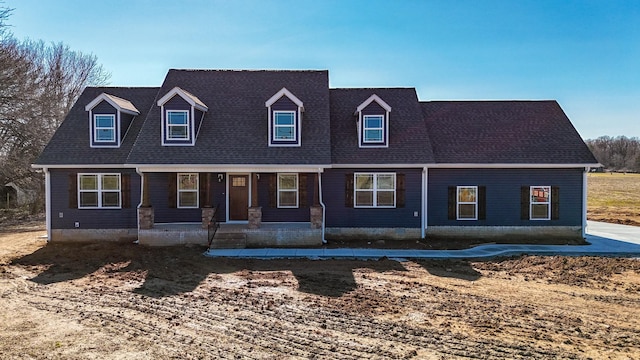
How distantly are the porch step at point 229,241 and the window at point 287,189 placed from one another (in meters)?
2.39

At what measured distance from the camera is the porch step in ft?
52.9

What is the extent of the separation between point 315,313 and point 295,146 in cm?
967

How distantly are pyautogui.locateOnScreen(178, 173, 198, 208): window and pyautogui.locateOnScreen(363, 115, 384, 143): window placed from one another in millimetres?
7420

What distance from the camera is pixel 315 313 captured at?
8.88m

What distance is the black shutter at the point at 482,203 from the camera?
1806cm

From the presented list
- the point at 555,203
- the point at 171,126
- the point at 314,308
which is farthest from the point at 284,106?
the point at 555,203

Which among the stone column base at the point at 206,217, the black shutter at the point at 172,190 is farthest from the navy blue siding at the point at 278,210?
the black shutter at the point at 172,190

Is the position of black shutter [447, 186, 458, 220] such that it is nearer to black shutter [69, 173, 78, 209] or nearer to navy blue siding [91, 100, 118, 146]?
navy blue siding [91, 100, 118, 146]

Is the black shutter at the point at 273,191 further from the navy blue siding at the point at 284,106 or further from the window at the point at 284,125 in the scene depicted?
the window at the point at 284,125

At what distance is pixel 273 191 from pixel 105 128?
753 cm

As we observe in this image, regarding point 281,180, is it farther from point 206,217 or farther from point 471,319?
point 471,319

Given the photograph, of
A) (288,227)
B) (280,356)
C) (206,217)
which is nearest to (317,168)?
(288,227)

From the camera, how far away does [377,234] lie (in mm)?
17688

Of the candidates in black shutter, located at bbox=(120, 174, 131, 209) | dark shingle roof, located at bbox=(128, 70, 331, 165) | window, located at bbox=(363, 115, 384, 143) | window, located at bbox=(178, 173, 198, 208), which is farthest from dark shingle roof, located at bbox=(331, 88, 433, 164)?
black shutter, located at bbox=(120, 174, 131, 209)
